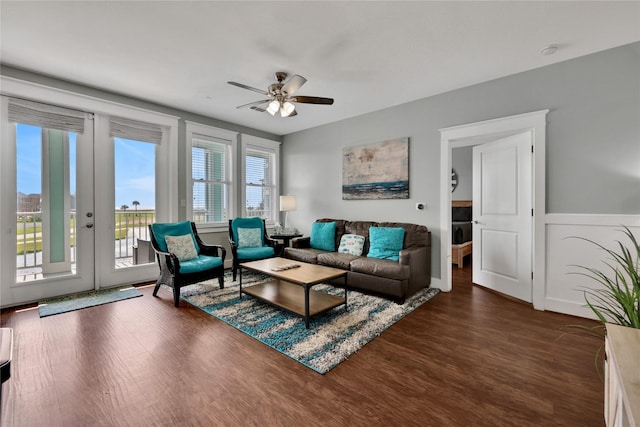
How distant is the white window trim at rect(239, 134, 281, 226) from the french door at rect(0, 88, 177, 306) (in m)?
1.22

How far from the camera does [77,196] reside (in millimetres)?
3496

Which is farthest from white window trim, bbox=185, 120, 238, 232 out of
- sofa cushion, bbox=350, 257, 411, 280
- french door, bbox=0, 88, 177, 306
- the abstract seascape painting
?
sofa cushion, bbox=350, 257, 411, 280

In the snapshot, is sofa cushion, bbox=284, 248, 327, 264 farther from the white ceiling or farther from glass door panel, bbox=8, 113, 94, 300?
glass door panel, bbox=8, 113, 94, 300

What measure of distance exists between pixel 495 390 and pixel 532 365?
20.3 inches

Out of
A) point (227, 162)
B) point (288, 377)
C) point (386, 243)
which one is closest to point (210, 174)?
point (227, 162)

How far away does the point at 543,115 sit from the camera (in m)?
2.97

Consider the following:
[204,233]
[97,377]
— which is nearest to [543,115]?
[97,377]

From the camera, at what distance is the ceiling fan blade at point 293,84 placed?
8.37 ft

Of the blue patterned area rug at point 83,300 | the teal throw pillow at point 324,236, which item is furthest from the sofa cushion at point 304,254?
the blue patterned area rug at point 83,300

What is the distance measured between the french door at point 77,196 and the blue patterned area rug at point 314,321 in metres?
1.28

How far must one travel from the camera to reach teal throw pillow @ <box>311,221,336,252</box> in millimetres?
4461

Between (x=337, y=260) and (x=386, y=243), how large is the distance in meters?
0.72

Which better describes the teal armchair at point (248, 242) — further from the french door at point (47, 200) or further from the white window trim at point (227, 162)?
the french door at point (47, 200)

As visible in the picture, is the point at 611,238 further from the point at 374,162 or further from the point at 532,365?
the point at 374,162
